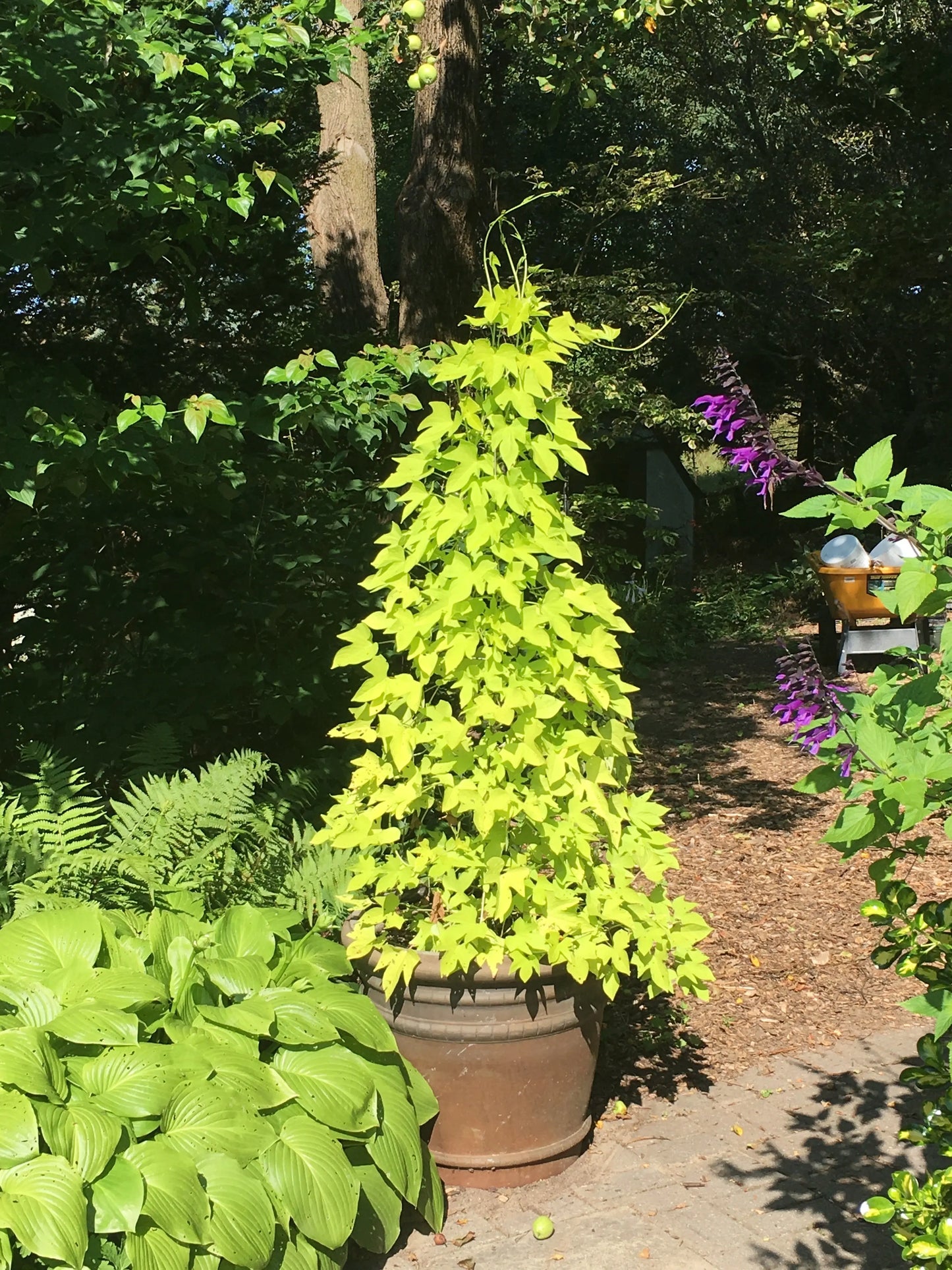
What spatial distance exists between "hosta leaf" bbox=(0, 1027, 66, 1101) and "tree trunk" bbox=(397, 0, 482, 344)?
4.40 meters

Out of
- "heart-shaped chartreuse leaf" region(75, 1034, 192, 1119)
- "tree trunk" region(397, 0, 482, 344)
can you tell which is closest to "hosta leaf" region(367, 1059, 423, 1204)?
"heart-shaped chartreuse leaf" region(75, 1034, 192, 1119)

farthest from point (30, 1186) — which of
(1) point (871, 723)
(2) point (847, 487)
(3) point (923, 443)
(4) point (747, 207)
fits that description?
(4) point (747, 207)

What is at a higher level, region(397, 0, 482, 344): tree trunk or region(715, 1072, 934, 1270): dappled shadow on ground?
region(397, 0, 482, 344): tree trunk

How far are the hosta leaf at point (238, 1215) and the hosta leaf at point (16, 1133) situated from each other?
371 mm

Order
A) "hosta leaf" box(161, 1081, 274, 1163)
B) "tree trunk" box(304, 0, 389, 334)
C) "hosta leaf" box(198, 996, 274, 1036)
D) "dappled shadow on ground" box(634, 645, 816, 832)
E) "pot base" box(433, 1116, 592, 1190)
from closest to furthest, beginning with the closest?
"hosta leaf" box(161, 1081, 274, 1163) → "hosta leaf" box(198, 996, 274, 1036) → "pot base" box(433, 1116, 592, 1190) → "dappled shadow on ground" box(634, 645, 816, 832) → "tree trunk" box(304, 0, 389, 334)

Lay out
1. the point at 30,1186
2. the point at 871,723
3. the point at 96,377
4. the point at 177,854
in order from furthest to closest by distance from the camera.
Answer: the point at 96,377
the point at 177,854
the point at 30,1186
the point at 871,723

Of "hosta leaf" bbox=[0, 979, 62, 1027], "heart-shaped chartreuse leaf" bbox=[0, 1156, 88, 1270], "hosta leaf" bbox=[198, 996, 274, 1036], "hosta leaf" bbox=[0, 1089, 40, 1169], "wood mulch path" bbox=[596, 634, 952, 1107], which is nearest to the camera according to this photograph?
"heart-shaped chartreuse leaf" bbox=[0, 1156, 88, 1270]

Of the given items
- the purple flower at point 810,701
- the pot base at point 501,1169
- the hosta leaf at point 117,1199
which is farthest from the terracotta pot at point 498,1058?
the purple flower at point 810,701

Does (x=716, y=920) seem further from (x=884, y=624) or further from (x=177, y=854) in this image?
(x=884, y=624)

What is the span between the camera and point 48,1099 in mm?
2516

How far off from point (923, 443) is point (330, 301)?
11354mm

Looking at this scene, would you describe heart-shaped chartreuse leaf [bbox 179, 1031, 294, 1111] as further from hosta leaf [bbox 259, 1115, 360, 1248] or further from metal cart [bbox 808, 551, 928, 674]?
metal cart [bbox 808, 551, 928, 674]

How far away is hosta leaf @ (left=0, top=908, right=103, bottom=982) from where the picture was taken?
9.44ft

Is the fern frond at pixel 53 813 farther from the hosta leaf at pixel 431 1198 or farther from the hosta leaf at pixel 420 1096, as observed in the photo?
the hosta leaf at pixel 431 1198
